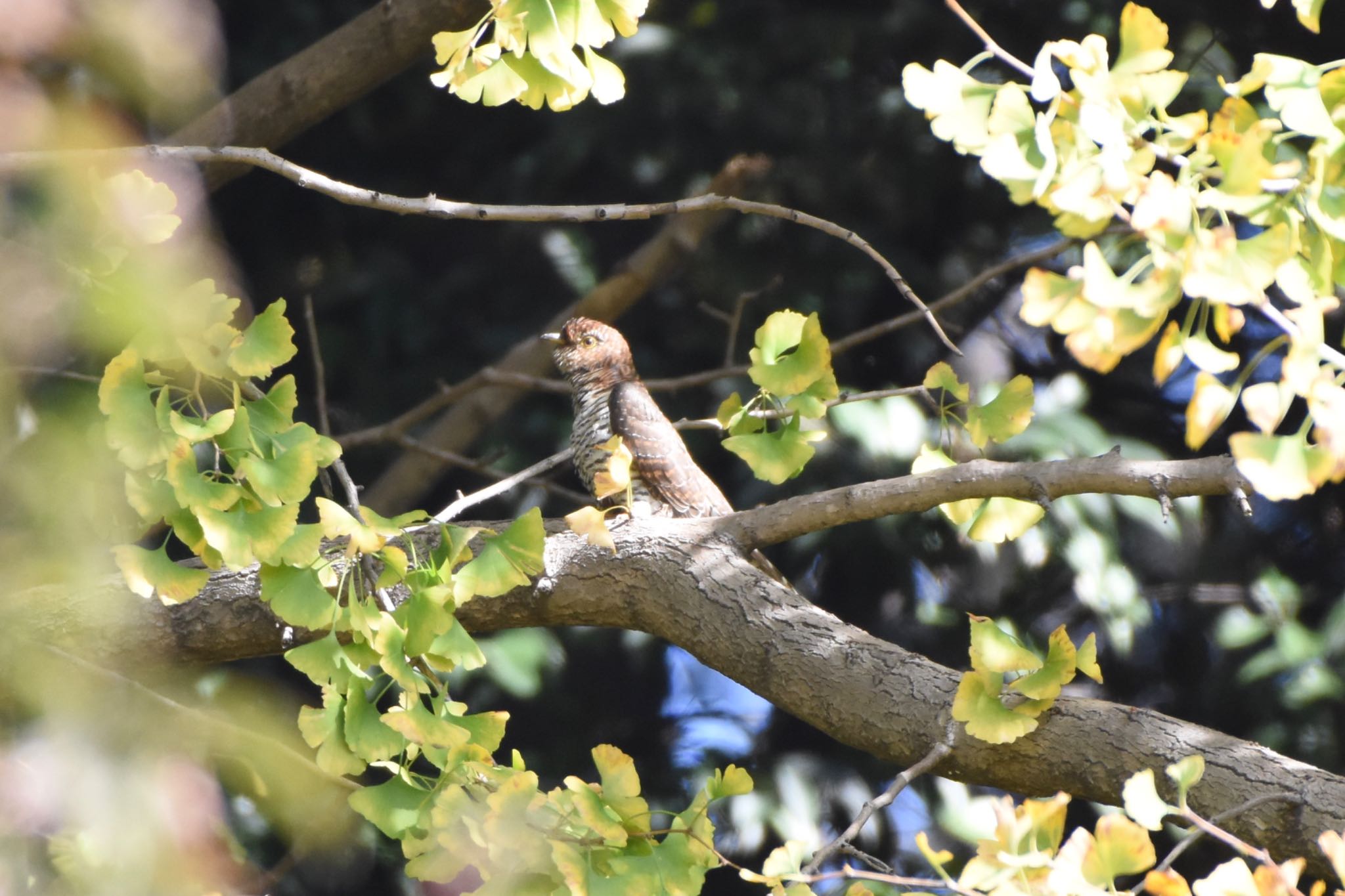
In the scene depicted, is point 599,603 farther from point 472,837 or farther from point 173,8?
point 173,8

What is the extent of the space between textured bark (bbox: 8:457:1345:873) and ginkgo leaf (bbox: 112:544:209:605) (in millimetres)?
429

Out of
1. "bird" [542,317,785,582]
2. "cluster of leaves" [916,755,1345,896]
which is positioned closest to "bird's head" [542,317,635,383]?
"bird" [542,317,785,582]

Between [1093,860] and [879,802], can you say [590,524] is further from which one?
[1093,860]

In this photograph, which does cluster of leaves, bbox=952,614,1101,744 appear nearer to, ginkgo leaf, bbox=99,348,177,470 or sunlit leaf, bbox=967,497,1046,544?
sunlit leaf, bbox=967,497,1046,544

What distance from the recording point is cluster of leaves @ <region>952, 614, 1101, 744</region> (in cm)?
176

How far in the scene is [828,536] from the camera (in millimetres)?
3578

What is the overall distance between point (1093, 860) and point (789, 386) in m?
0.95

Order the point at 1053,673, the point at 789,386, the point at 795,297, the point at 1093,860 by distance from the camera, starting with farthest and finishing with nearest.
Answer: the point at 795,297, the point at 789,386, the point at 1053,673, the point at 1093,860

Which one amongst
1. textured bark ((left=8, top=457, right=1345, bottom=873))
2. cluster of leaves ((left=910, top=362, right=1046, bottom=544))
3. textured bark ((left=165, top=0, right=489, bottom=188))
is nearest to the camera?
textured bark ((left=8, top=457, right=1345, bottom=873))

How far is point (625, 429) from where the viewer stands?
3342 millimetres

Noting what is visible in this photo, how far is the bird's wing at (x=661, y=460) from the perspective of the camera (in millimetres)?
3297

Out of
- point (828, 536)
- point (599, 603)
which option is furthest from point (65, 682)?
point (828, 536)

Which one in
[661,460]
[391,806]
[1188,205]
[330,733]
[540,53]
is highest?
[540,53]

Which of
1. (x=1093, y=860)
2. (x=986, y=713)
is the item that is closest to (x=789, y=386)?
(x=986, y=713)
